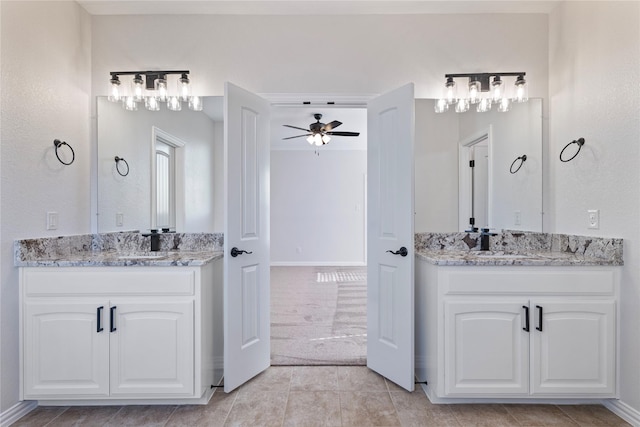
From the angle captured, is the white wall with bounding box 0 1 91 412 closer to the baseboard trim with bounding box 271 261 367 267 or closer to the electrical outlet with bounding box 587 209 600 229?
the electrical outlet with bounding box 587 209 600 229

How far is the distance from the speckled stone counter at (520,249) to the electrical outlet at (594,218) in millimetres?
83

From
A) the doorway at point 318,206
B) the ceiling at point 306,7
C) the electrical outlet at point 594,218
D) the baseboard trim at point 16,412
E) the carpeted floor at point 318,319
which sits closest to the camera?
the baseboard trim at point 16,412

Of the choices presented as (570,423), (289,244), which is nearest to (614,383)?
(570,423)

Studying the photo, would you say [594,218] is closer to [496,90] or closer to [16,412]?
[496,90]

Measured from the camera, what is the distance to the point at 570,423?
1.92 metres

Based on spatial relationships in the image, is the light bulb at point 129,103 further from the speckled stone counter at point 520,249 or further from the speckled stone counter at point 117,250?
the speckled stone counter at point 520,249

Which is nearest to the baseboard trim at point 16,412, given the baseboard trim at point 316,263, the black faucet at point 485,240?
the black faucet at point 485,240

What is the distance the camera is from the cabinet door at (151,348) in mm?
2008

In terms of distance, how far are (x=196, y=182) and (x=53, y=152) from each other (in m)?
0.91

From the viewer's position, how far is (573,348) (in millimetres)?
2008

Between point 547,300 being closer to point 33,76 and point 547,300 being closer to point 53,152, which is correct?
point 53,152

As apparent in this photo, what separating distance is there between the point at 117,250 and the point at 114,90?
119 centimetres

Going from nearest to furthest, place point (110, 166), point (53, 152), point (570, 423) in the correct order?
point (570, 423) < point (53, 152) < point (110, 166)

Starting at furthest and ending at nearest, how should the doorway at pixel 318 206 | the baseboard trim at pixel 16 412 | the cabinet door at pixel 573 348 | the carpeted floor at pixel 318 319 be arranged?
the doorway at pixel 318 206
the carpeted floor at pixel 318 319
the cabinet door at pixel 573 348
the baseboard trim at pixel 16 412
